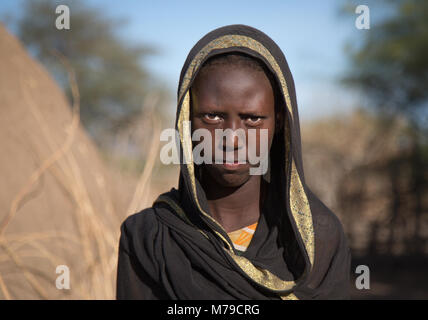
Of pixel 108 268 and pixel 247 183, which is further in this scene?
Result: pixel 108 268

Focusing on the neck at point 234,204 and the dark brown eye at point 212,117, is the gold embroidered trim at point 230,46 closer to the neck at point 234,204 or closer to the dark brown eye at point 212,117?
the dark brown eye at point 212,117

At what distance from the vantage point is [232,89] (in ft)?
4.31

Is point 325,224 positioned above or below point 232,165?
below

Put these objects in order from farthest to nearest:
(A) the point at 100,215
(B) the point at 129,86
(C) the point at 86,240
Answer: (B) the point at 129,86 → (A) the point at 100,215 → (C) the point at 86,240

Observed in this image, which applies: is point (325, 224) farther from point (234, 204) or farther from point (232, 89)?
point (232, 89)

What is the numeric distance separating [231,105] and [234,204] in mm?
382

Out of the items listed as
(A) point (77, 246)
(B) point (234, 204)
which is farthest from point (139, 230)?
(A) point (77, 246)

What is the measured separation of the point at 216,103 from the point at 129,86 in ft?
43.5

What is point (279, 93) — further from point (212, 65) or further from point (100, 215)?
point (100, 215)

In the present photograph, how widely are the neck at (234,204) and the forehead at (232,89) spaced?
300 millimetres

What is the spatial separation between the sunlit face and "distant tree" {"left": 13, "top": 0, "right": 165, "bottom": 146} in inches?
461

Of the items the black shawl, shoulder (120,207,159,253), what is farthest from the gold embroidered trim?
shoulder (120,207,159,253)
